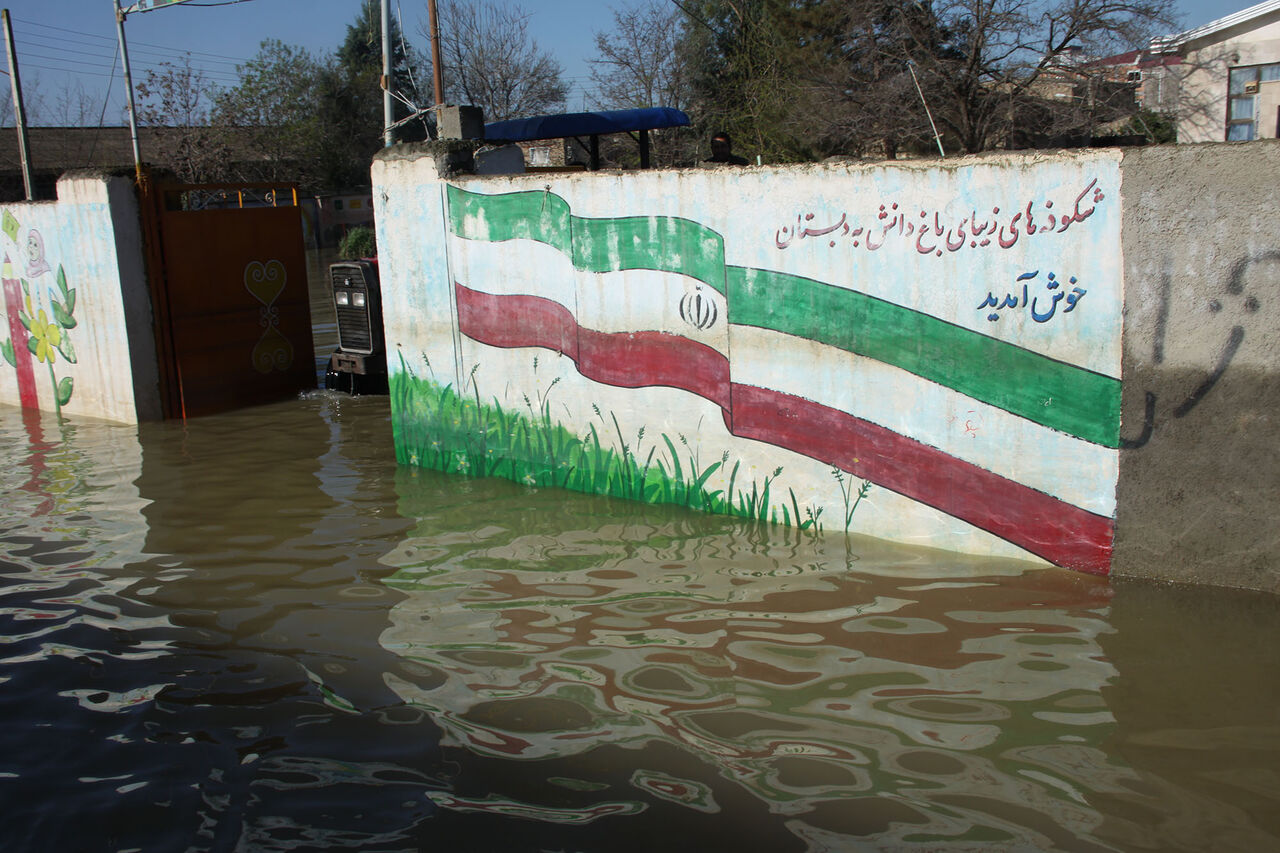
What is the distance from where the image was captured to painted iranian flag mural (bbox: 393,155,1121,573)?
541 centimetres

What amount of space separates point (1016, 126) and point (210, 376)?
15560 mm

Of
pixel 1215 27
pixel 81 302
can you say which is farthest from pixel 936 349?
pixel 1215 27

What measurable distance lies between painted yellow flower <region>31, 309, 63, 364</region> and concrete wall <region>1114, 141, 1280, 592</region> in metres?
11.3

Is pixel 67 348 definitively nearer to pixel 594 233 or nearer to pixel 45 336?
pixel 45 336

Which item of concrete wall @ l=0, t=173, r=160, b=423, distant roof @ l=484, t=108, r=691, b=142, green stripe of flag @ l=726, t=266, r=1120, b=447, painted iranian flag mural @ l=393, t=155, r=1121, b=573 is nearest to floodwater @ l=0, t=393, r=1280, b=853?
painted iranian flag mural @ l=393, t=155, r=1121, b=573

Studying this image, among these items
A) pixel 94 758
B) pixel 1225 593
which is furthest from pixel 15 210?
pixel 1225 593

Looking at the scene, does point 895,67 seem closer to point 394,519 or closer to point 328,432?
point 328,432

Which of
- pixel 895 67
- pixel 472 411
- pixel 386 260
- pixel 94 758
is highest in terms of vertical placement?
pixel 895 67

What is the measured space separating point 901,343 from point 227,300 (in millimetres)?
8799

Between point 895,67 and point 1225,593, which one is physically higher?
point 895,67

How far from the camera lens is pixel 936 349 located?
5.81 metres

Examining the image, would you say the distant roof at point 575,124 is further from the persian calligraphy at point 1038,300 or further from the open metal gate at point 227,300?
the persian calligraphy at point 1038,300

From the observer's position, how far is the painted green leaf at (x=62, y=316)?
11719mm

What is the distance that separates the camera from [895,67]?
71.3ft
